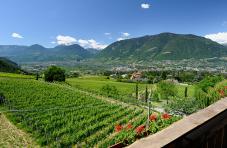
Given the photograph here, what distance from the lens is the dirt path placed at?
14.8 m

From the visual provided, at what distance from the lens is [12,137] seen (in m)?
15.9

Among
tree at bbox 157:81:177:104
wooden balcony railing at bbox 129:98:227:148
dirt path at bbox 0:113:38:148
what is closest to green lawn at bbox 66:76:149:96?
tree at bbox 157:81:177:104

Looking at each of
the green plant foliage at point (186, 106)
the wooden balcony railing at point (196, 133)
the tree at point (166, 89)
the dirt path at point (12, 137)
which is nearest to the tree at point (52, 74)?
the tree at point (166, 89)

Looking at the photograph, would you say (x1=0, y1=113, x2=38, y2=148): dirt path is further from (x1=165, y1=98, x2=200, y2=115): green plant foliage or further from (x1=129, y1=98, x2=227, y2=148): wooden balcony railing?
(x1=129, y1=98, x2=227, y2=148): wooden balcony railing

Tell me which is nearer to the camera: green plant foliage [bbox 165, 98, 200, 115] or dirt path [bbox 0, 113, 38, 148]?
green plant foliage [bbox 165, 98, 200, 115]

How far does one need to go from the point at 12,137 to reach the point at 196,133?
1670 centimetres

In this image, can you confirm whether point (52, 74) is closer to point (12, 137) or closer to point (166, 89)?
point (166, 89)

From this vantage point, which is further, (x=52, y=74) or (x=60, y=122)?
(x=52, y=74)

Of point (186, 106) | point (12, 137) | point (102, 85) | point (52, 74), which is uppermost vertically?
point (52, 74)

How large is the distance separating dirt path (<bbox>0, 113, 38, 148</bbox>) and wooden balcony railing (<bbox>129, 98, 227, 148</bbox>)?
15.1m

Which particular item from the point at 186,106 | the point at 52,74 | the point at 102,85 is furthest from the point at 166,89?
the point at 186,106

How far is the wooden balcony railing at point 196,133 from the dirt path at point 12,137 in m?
15.1

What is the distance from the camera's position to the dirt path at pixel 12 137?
14790 mm

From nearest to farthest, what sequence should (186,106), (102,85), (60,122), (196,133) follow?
(196,133) < (186,106) < (60,122) < (102,85)
